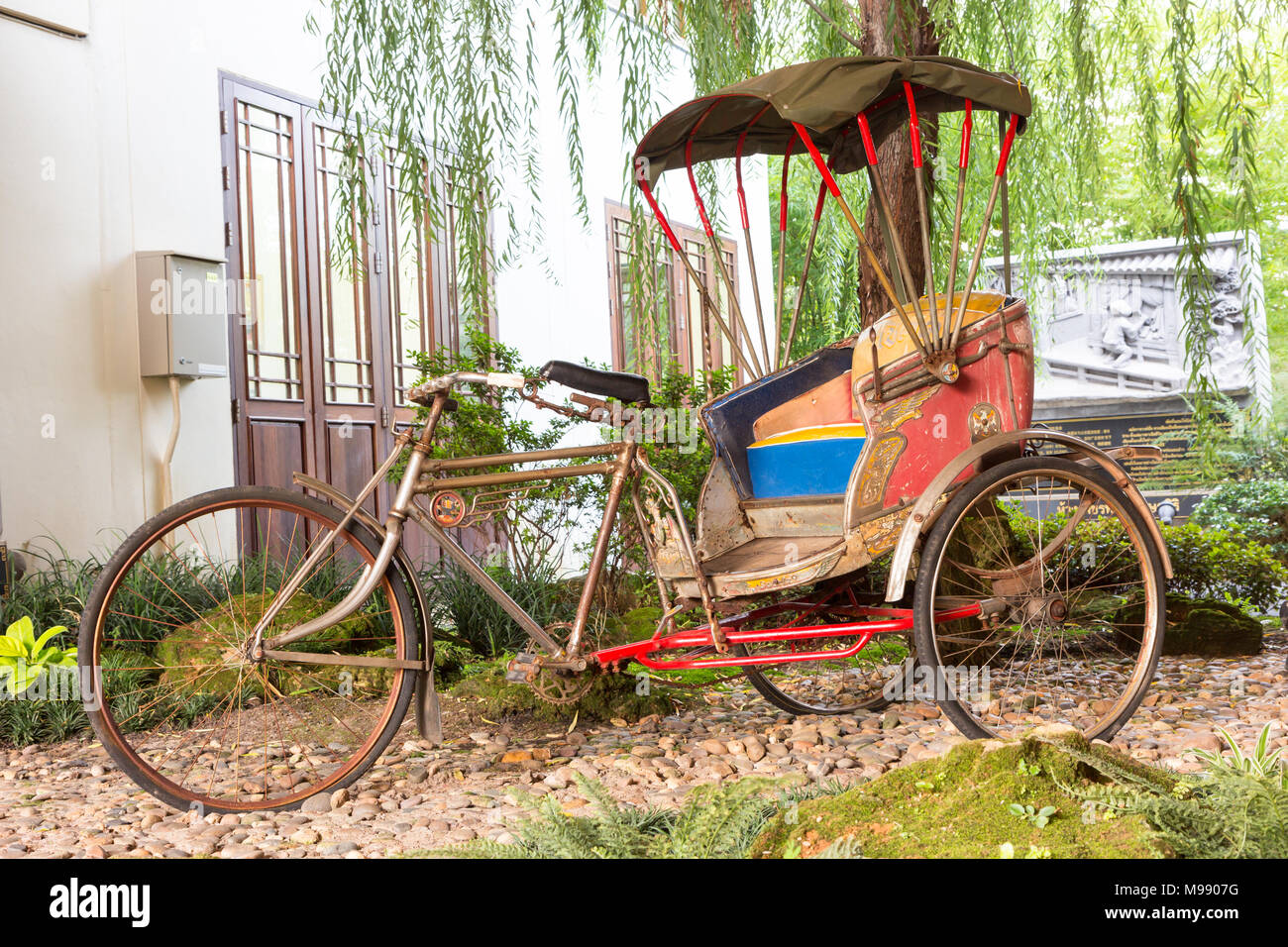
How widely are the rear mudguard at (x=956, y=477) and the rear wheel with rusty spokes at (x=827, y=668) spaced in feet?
0.95

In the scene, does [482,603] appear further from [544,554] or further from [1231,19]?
[1231,19]

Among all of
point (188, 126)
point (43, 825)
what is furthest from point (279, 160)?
point (43, 825)

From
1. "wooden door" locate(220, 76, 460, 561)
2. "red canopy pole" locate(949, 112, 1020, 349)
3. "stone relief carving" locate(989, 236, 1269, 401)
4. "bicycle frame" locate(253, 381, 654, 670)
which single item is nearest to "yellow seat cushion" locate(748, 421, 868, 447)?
"red canopy pole" locate(949, 112, 1020, 349)

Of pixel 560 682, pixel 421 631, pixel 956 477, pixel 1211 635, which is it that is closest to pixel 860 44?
pixel 956 477

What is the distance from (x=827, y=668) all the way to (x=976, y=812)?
108 inches

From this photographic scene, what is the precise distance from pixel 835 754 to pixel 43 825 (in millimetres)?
2146

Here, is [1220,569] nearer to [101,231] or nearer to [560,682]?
[560,682]

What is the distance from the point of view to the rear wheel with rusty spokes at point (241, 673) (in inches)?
107

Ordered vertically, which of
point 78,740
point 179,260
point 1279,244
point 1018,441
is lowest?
point 78,740

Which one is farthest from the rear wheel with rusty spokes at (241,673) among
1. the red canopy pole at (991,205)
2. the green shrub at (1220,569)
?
the green shrub at (1220,569)

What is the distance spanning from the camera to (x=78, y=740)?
3680mm

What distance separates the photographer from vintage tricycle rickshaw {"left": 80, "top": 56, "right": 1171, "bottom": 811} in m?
2.91

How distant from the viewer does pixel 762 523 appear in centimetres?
360
